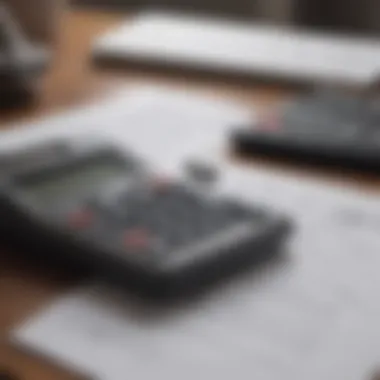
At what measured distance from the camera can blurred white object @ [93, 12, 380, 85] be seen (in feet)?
3.25

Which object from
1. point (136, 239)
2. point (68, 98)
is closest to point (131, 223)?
point (136, 239)

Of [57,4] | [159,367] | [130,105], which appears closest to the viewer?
[159,367]

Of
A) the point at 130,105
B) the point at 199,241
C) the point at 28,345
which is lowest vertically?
the point at 28,345

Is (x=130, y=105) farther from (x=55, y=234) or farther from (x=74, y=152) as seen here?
(x=55, y=234)

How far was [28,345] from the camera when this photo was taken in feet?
1.67

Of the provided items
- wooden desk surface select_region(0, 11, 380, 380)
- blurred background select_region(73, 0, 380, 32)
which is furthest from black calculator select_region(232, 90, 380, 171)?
blurred background select_region(73, 0, 380, 32)

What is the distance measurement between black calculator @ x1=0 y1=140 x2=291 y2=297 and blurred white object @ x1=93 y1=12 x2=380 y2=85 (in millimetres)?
347

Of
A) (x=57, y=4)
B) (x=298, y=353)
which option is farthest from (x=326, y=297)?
(x=57, y=4)

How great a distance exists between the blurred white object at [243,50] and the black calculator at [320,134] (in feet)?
0.47

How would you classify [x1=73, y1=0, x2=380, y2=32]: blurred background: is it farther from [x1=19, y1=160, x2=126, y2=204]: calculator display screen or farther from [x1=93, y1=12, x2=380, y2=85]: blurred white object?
[x1=19, y1=160, x2=126, y2=204]: calculator display screen

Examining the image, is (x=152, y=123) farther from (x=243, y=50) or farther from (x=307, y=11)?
(x=307, y=11)

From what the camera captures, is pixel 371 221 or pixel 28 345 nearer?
pixel 28 345

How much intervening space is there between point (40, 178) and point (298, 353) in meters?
0.23

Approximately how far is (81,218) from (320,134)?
0.25 meters
